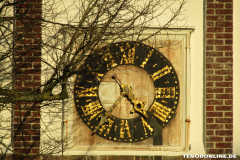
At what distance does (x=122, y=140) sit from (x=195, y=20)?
2656mm

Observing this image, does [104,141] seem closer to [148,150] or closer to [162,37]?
[148,150]

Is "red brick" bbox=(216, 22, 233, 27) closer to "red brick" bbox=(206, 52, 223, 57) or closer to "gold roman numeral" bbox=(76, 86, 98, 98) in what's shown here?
"red brick" bbox=(206, 52, 223, 57)

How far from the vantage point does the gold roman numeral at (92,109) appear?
5469mm

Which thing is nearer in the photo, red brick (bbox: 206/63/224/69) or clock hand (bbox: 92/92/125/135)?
clock hand (bbox: 92/92/125/135)

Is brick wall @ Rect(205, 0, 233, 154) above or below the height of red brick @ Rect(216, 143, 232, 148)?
above

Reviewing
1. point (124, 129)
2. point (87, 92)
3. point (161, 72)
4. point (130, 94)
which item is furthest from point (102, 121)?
point (161, 72)

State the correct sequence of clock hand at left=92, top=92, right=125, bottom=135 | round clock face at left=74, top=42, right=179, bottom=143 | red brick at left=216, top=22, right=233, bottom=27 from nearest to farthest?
clock hand at left=92, top=92, right=125, bottom=135 → round clock face at left=74, top=42, right=179, bottom=143 → red brick at left=216, top=22, right=233, bottom=27

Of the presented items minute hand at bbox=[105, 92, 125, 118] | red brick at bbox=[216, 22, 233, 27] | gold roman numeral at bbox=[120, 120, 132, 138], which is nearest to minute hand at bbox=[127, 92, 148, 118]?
minute hand at bbox=[105, 92, 125, 118]

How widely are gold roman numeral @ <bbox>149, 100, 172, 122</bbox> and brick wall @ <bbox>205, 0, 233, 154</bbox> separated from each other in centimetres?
77

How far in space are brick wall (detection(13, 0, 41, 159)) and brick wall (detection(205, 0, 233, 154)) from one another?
319 cm

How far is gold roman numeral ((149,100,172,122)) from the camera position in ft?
18.0

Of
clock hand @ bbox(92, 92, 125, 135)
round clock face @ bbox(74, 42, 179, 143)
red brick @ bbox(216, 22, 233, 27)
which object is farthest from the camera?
red brick @ bbox(216, 22, 233, 27)

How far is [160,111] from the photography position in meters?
5.48

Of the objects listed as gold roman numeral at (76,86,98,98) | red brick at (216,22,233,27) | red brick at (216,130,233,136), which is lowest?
red brick at (216,130,233,136)
